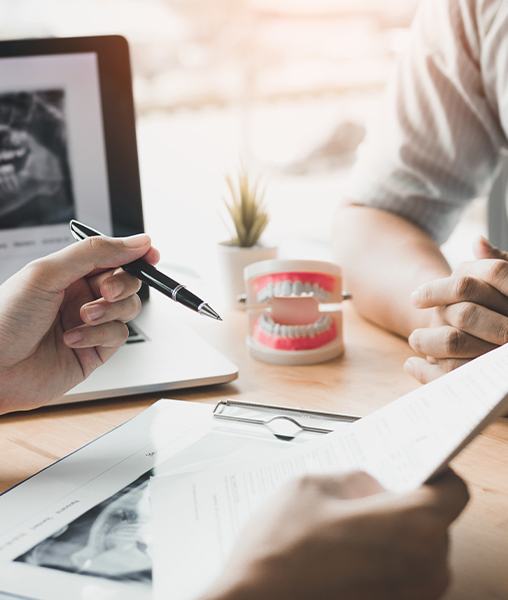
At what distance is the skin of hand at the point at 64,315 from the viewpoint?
0.73m

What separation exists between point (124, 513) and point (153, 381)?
282 mm

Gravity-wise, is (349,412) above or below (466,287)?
below

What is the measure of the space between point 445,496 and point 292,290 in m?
0.51

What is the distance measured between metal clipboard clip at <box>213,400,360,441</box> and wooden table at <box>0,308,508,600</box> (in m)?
0.07

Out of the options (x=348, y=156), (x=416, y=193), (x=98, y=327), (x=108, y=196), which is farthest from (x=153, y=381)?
(x=348, y=156)

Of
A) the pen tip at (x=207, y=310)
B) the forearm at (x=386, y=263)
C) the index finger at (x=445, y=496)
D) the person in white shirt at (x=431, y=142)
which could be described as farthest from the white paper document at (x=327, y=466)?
the person in white shirt at (x=431, y=142)

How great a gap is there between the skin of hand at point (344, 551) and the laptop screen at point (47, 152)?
2.39ft

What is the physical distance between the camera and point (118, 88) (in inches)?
42.6

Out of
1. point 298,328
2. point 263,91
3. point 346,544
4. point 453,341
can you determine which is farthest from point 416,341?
point 263,91

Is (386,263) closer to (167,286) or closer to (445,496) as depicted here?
(167,286)

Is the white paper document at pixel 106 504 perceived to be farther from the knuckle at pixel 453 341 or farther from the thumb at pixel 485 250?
the thumb at pixel 485 250

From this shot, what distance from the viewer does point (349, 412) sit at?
801mm

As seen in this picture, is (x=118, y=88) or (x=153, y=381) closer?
(x=153, y=381)

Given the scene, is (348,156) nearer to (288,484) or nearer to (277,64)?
(277,64)
